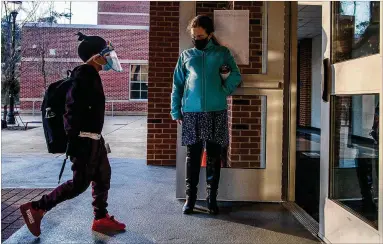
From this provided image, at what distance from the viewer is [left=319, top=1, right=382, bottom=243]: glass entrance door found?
7.93 ft

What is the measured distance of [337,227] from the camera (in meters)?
2.76

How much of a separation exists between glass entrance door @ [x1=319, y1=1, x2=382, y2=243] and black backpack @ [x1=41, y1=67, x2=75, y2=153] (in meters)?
1.82

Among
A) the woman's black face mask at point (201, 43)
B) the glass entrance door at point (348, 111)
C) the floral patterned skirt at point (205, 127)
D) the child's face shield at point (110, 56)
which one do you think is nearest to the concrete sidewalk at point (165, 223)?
the glass entrance door at point (348, 111)

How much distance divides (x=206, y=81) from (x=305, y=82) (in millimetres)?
14030

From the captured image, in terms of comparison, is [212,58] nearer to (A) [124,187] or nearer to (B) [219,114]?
(B) [219,114]

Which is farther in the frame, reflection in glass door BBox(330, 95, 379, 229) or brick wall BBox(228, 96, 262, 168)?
brick wall BBox(228, 96, 262, 168)

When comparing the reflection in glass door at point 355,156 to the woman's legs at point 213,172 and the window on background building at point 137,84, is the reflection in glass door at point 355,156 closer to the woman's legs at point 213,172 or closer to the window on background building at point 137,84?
the woman's legs at point 213,172

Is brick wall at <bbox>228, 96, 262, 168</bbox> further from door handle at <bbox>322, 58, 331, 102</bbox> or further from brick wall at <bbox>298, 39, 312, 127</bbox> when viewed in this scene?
brick wall at <bbox>298, 39, 312, 127</bbox>

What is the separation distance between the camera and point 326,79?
9.37ft

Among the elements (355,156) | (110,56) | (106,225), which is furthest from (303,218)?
(110,56)

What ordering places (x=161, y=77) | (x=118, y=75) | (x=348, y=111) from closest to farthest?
1. (x=348, y=111)
2. (x=161, y=77)
3. (x=118, y=75)

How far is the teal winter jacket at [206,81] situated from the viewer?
352 centimetres

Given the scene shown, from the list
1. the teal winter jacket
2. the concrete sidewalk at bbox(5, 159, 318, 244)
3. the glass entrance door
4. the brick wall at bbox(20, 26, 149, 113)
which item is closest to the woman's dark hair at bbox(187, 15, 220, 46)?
the teal winter jacket

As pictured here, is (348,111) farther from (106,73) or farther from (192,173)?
(106,73)
